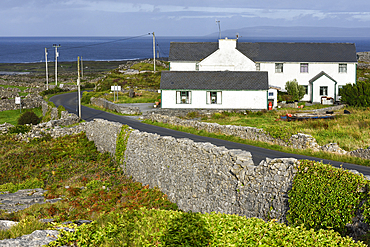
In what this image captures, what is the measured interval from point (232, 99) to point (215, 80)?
12.3 feet

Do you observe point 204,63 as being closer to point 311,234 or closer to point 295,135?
point 295,135

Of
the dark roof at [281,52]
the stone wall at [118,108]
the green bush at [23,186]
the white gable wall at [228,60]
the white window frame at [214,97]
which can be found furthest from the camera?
the dark roof at [281,52]

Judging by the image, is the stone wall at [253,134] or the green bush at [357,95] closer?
the stone wall at [253,134]

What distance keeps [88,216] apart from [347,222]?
32.1ft

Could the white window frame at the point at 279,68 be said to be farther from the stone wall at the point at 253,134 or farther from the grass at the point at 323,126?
the stone wall at the point at 253,134

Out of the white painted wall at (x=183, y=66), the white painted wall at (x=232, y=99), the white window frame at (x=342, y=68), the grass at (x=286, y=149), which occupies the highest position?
the white painted wall at (x=183, y=66)

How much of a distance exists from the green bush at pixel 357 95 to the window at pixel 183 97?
20.8 metres

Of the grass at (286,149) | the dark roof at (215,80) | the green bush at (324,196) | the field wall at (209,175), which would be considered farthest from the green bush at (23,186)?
the dark roof at (215,80)

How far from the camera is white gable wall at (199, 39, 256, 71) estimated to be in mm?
56344

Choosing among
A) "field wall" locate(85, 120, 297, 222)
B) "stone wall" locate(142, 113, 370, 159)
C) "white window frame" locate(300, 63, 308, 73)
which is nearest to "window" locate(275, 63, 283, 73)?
"white window frame" locate(300, 63, 308, 73)

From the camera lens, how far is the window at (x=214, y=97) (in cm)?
4726

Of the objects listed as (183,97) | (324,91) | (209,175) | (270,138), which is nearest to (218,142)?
(270,138)

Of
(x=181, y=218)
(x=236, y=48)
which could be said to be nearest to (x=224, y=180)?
(x=181, y=218)

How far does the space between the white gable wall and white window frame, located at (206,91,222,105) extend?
10.3m
